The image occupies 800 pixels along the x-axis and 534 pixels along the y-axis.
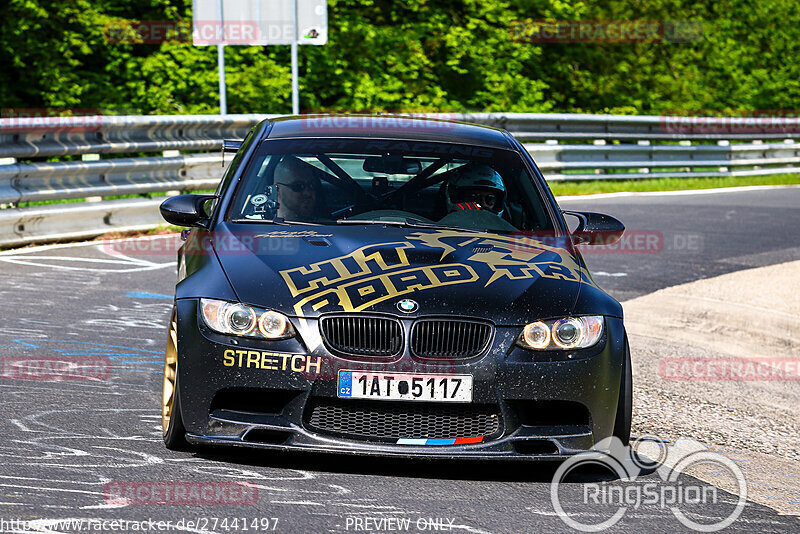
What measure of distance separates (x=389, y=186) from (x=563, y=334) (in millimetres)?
1670

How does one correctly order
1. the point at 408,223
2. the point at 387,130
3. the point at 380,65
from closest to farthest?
the point at 408,223 → the point at 387,130 → the point at 380,65

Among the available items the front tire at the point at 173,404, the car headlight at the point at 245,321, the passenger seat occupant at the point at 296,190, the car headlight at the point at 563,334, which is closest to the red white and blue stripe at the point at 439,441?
the car headlight at the point at 563,334

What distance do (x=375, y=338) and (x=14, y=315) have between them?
416 centimetres

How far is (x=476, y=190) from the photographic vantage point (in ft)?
19.9

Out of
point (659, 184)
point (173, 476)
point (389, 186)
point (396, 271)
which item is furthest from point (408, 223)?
point (659, 184)

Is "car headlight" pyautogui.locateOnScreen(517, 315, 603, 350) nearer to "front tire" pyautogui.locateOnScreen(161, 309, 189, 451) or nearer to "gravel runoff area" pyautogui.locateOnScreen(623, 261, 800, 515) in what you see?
"gravel runoff area" pyautogui.locateOnScreen(623, 261, 800, 515)

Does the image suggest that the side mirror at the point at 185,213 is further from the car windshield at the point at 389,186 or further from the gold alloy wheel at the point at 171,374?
the gold alloy wheel at the point at 171,374

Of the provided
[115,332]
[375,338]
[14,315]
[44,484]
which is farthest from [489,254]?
[14,315]

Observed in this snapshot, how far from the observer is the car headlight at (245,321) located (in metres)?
4.51

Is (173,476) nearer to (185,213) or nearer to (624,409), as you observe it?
(185,213)

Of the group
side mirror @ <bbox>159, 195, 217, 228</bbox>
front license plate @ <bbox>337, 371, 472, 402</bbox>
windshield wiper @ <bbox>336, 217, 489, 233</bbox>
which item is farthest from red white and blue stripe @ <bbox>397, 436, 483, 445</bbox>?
side mirror @ <bbox>159, 195, 217, 228</bbox>

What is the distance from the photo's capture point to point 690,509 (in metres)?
4.38

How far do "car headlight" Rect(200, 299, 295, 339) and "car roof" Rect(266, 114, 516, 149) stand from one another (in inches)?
71.6

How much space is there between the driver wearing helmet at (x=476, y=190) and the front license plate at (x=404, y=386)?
5.48 feet
